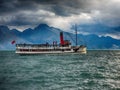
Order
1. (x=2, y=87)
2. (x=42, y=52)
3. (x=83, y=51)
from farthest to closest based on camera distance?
(x=83, y=51), (x=42, y=52), (x=2, y=87)

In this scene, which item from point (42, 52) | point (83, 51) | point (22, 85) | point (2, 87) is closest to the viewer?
point (2, 87)

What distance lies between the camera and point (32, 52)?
365ft

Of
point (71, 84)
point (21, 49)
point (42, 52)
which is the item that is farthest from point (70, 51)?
point (71, 84)

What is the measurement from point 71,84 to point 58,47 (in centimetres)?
8478

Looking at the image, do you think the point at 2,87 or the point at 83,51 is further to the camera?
the point at 83,51

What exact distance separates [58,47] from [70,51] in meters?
6.60

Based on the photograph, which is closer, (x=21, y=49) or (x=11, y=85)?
(x=11, y=85)

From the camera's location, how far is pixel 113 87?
25.5m

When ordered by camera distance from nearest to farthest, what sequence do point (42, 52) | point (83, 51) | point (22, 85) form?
point (22, 85) < point (42, 52) < point (83, 51)

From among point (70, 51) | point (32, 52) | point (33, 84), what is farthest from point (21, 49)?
point (33, 84)

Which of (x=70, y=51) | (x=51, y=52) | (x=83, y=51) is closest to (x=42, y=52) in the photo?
(x=51, y=52)

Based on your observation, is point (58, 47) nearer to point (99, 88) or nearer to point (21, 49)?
point (21, 49)

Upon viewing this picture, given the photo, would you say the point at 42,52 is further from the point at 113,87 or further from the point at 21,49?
the point at 113,87

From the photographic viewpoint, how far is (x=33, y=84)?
89.5 feet
